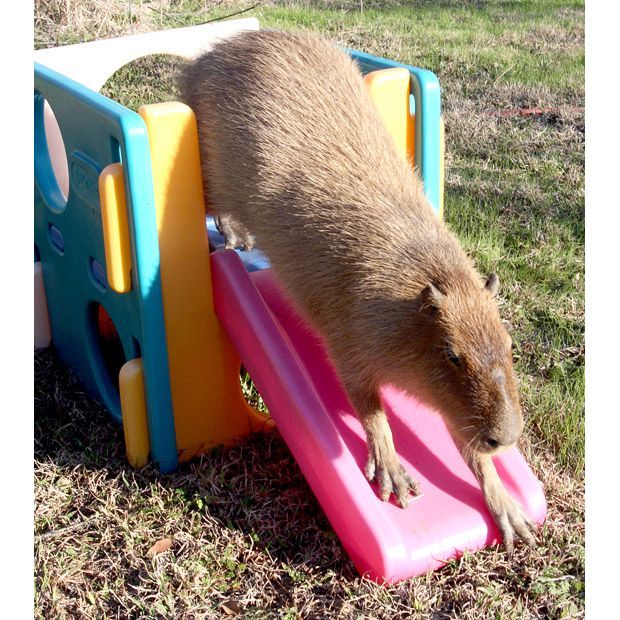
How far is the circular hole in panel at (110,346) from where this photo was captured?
3697 millimetres

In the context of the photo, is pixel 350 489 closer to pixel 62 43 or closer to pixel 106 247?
pixel 106 247

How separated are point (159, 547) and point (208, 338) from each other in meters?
0.74

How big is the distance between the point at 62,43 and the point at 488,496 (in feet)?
18.0

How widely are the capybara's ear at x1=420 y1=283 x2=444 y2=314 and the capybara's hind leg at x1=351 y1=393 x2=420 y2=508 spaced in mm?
390

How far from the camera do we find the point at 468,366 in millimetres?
2393

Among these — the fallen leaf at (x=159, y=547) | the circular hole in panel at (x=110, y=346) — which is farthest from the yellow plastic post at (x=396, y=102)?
the fallen leaf at (x=159, y=547)

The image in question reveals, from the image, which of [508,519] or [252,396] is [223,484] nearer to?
[252,396]

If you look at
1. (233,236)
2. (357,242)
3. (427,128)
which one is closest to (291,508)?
(357,242)

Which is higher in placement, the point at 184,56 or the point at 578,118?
the point at 184,56

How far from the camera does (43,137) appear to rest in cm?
362

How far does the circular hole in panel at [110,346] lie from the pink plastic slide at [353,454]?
0.84m

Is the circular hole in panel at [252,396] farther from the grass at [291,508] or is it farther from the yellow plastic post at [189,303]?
the yellow plastic post at [189,303]

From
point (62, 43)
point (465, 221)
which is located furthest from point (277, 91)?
point (62, 43)

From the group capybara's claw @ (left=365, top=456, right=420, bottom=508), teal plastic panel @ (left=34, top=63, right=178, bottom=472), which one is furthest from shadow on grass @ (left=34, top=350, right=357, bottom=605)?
capybara's claw @ (left=365, top=456, right=420, bottom=508)
